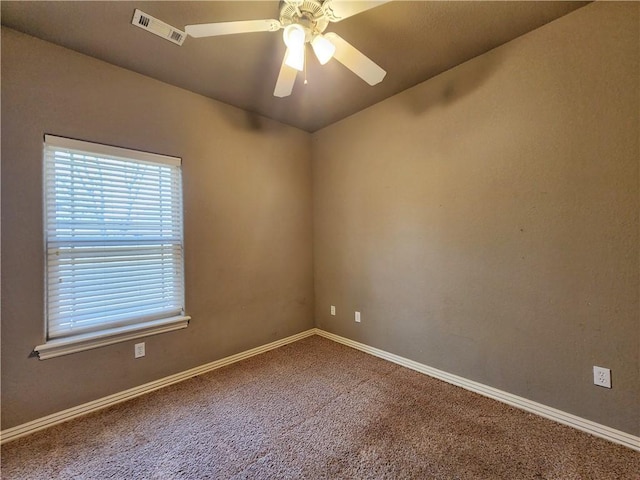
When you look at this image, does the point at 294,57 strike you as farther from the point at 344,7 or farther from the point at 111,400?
the point at 111,400

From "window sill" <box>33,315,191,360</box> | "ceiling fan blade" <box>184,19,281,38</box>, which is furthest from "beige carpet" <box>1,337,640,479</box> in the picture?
"ceiling fan blade" <box>184,19,281,38</box>

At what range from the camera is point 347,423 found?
1.83m

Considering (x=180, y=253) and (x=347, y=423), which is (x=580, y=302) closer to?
(x=347, y=423)

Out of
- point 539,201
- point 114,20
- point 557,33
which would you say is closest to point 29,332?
point 114,20

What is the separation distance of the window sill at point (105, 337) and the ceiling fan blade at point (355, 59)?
7.68 feet

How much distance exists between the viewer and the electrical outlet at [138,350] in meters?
2.21

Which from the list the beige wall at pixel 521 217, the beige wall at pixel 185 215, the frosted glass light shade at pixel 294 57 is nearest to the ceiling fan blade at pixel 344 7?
the frosted glass light shade at pixel 294 57

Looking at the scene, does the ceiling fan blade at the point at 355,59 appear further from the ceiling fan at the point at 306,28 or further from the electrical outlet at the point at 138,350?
the electrical outlet at the point at 138,350

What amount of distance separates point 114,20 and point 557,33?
283 centimetres

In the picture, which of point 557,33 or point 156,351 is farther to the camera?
point 156,351

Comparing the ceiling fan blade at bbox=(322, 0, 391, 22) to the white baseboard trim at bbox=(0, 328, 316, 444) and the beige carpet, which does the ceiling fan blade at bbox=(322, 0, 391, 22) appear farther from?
the white baseboard trim at bbox=(0, 328, 316, 444)

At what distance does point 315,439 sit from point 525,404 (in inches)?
58.7

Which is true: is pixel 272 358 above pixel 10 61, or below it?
below

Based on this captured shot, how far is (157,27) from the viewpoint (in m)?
1.80
